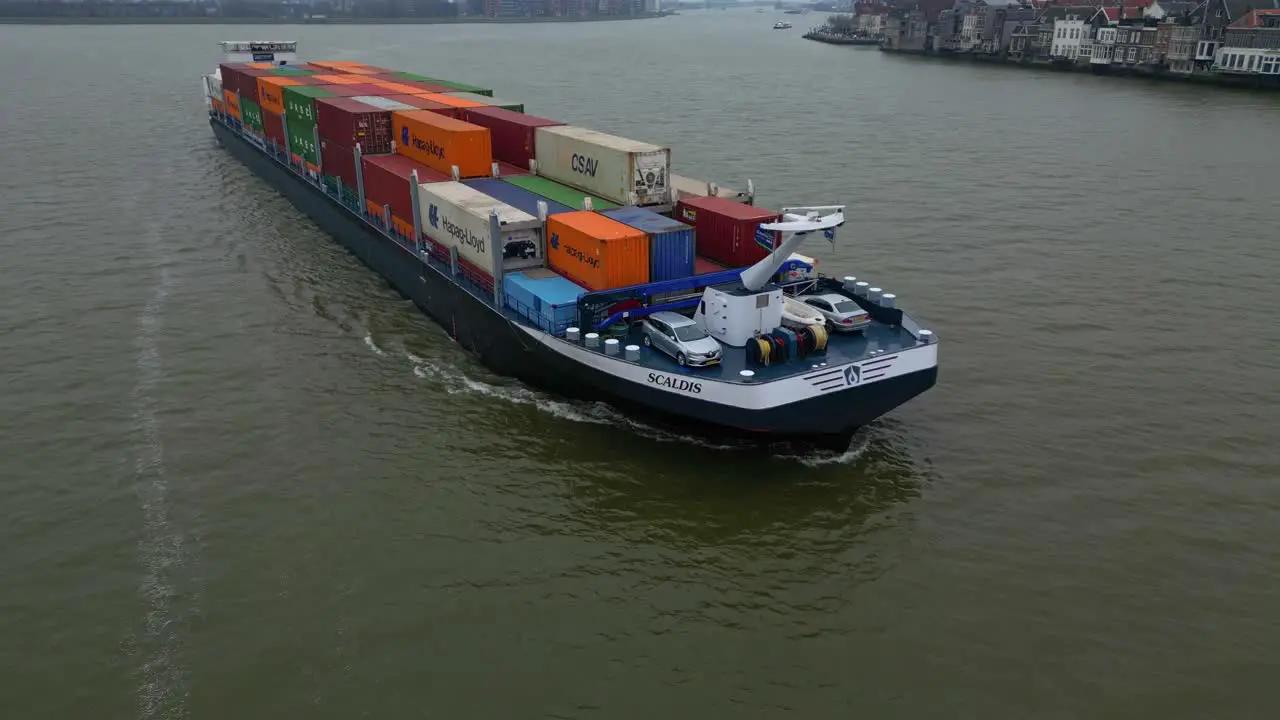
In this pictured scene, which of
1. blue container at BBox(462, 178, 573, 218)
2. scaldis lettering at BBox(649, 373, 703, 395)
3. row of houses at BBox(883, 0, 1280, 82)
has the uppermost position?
row of houses at BBox(883, 0, 1280, 82)

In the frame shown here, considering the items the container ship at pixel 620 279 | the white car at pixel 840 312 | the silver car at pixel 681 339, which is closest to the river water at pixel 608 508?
the container ship at pixel 620 279

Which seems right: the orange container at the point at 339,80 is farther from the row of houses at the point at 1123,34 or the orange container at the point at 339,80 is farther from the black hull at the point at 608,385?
the row of houses at the point at 1123,34

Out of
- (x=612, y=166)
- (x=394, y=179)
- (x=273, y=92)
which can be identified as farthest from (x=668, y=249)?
(x=273, y=92)

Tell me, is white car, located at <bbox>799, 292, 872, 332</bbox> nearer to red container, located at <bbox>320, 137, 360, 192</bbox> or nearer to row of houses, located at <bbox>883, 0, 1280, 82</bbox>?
red container, located at <bbox>320, 137, 360, 192</bbox>

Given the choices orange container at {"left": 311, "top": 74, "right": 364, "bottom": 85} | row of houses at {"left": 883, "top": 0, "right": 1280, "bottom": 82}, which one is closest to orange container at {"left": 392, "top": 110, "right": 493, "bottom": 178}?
orange container at {"left": 311, "top": 74, "right": 364, "bottom": 85}

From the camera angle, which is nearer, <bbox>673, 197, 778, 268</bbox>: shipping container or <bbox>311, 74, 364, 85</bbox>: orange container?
<bbox>673, 197, 778, 268</bbox>: shipping container

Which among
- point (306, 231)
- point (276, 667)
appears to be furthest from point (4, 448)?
point (306, 231)

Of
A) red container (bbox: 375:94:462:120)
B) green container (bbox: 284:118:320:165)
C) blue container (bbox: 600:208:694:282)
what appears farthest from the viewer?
green container (bbox: 284:118:320:165)
